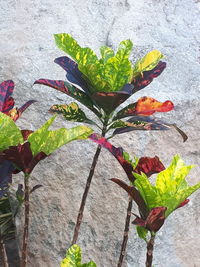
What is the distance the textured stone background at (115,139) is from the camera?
61.2 inches

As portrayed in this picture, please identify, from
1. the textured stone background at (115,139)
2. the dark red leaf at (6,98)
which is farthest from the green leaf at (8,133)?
the textured stone background at (115,139)

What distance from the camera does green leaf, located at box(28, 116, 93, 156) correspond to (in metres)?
1.17

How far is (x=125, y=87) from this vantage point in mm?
1240

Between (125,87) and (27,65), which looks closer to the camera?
(125,87)

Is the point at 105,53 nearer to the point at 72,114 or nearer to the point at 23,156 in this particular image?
the point at 72,114

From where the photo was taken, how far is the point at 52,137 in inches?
46.5

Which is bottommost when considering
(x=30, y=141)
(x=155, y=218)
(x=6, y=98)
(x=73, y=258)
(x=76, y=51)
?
(x=73, y=258)

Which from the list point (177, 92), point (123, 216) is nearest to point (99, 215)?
point (123, 216)

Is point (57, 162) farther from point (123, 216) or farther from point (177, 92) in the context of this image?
point (177, 92)

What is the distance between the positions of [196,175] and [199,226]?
15 centimetres

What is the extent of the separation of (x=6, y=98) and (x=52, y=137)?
→ 221mm

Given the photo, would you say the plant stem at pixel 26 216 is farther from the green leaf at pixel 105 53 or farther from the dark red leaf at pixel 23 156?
the green leaf at pixel 105 53

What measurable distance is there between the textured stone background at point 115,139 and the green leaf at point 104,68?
1.19ft

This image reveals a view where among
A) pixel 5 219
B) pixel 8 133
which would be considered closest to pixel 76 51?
pixel 8 133
